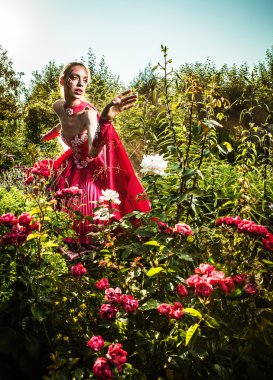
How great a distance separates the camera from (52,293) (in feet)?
5.11

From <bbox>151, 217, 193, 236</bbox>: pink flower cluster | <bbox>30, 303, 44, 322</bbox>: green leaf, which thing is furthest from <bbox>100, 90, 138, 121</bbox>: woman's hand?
<bbox>30, 303, 44, 322</bbox>: green leaf

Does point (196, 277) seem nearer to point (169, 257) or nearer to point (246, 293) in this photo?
point (246, 293)

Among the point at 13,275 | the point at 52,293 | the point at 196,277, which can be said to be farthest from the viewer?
the point at 52,293

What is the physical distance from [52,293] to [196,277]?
837 millimetres

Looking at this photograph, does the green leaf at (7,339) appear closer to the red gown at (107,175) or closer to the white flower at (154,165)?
the white flower at (154,165)

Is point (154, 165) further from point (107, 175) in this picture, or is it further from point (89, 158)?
point (89, 158)

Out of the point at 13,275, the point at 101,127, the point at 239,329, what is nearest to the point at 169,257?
the point at 239,329

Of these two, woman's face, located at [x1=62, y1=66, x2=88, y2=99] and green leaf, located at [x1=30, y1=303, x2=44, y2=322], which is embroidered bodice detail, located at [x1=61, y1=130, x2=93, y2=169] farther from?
green leaf, located at [x1=30, y1=303, x2=44, y2=322]

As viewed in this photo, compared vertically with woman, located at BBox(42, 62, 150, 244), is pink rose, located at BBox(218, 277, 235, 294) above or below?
below

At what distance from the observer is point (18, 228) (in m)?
1.33

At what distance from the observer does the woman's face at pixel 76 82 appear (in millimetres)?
2854

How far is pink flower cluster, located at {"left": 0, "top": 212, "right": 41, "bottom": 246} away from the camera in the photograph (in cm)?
128

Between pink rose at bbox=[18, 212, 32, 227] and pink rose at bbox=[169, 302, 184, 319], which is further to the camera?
pink rose at bbox=[18, 212, 32, 227]

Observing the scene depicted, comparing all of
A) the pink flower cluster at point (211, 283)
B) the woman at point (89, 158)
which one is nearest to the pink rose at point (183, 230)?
the pink flower cluster at point (211, 283)
